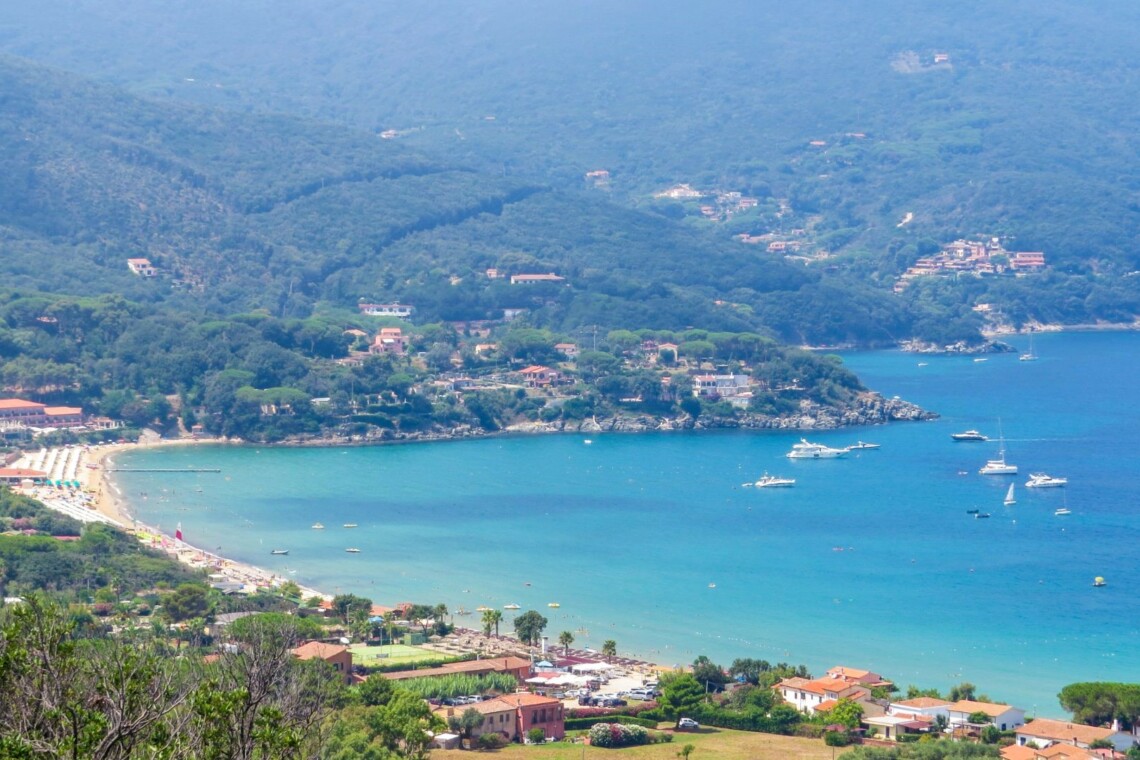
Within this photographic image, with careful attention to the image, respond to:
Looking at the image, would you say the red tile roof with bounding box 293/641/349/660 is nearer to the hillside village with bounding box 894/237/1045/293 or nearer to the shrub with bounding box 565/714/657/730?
the shrub with bounding box 565/714/657/730

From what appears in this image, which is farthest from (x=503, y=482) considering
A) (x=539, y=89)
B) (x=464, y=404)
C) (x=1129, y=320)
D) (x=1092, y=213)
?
(x=539, y=89)

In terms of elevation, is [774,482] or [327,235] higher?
[327,235]

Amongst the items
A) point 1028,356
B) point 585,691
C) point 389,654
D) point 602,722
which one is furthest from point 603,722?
point 1028,356

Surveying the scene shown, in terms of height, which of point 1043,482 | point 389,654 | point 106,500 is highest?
point 1043,482

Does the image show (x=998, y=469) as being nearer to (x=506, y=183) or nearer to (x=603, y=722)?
(x=603, y=722)

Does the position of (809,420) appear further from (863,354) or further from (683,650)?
(683,650)

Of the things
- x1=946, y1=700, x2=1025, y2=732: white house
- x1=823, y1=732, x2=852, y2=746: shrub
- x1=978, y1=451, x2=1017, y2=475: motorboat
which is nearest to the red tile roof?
x1=823, y1=732, x2=852, y2=746: shrub

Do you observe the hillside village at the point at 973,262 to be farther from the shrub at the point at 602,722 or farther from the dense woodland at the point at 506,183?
the shrub at the point at 602,722
